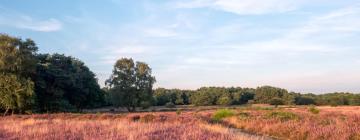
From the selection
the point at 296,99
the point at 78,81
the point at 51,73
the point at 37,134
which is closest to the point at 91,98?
the point at 78,81

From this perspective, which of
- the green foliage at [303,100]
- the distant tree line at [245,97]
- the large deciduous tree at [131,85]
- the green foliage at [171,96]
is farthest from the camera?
the green foliage at [171,96]

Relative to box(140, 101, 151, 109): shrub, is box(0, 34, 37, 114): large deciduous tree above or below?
above

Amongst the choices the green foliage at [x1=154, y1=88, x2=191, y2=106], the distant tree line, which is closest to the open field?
the green foliage at [x1=154, y1=88, x2=191, y2=106]

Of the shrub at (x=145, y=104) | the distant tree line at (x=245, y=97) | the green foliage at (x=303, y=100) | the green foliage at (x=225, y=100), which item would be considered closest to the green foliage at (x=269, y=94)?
the distant tree line at (x=245, y=97)

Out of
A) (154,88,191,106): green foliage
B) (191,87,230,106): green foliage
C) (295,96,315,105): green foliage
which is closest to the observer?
(295,96,315,105): green foliage

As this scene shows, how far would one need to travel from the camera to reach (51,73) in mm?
60562

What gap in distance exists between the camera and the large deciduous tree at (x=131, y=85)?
82.4 meters

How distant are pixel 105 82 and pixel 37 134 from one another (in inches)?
2821

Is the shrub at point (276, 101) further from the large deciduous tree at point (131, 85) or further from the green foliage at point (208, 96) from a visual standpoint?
the large deciduous tree at point (131, 85)

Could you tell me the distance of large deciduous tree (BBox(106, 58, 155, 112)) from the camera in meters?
82.4

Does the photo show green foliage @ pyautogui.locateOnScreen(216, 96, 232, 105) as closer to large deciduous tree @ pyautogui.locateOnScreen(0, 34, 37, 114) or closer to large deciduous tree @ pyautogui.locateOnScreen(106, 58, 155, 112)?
large deciduous tree @ pyautogui.locateOnScreen(106, 58, 155, 112)

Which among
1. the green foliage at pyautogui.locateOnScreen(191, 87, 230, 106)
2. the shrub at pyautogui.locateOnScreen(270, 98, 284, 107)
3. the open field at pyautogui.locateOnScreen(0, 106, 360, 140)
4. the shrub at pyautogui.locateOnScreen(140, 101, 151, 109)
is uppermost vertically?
the green foliage at pyautogui.locateOnScreen(191, 87, 230, 106)

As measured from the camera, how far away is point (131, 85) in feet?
271

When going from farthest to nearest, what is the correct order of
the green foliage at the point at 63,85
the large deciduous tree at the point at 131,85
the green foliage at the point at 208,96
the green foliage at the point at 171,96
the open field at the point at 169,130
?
1. the green foliage at the point at 208,96
2. the green foliage at the point at 171,96
3. the large deciduous tree at the point at 131,85
4. the green foliage at the point at 63,85
5. the open field at the point at 169,130
